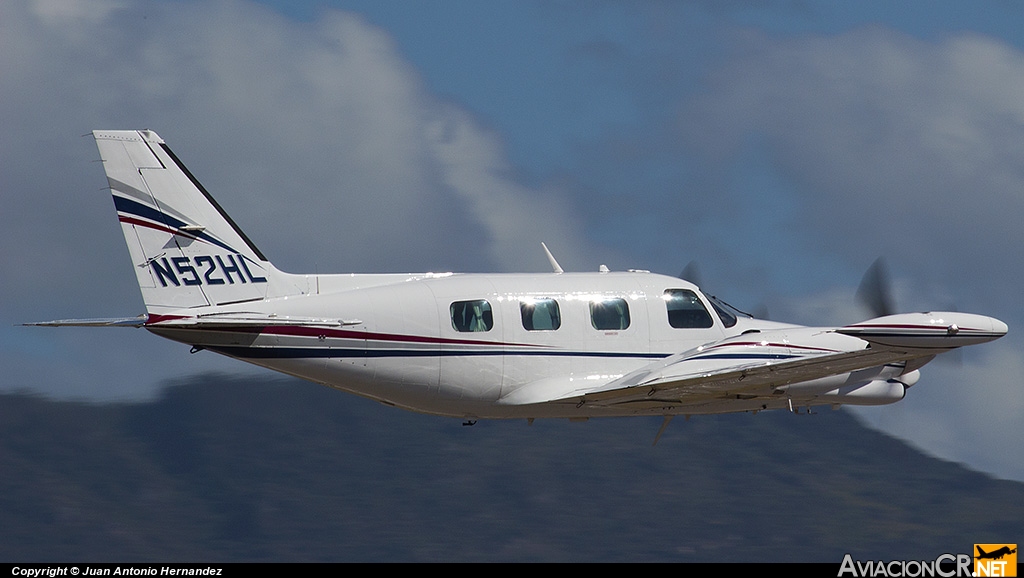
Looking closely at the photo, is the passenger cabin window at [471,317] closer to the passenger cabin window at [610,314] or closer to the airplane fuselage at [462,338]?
the airplane fuselage at [462,338]

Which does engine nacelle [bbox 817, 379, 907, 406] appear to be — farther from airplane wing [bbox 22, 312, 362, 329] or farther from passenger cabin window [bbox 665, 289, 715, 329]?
airplane wing [bbox 22, 312, 362, 329]

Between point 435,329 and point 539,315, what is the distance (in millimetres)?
2040

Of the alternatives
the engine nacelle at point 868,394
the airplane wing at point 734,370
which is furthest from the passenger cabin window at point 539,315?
the engine nacelle at point 868,394

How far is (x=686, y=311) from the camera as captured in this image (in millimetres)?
24578

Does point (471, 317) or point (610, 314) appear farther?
point (610, 314)

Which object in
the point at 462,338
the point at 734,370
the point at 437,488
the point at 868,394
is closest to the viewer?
the point at 734,370

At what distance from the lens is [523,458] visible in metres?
A: 99.1

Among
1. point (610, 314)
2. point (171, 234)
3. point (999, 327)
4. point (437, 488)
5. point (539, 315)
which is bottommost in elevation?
point (999, 327)

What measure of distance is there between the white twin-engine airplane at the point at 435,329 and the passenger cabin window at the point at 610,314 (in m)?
0.02

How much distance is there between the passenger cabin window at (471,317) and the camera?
23.3m

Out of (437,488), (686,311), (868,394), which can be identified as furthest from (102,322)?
(437,488)

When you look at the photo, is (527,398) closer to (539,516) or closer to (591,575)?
(591,575)

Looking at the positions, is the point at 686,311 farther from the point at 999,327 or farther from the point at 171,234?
the point at 171,234

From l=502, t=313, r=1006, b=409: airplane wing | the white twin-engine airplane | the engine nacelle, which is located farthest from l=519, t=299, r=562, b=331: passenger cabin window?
the engine nacelle
